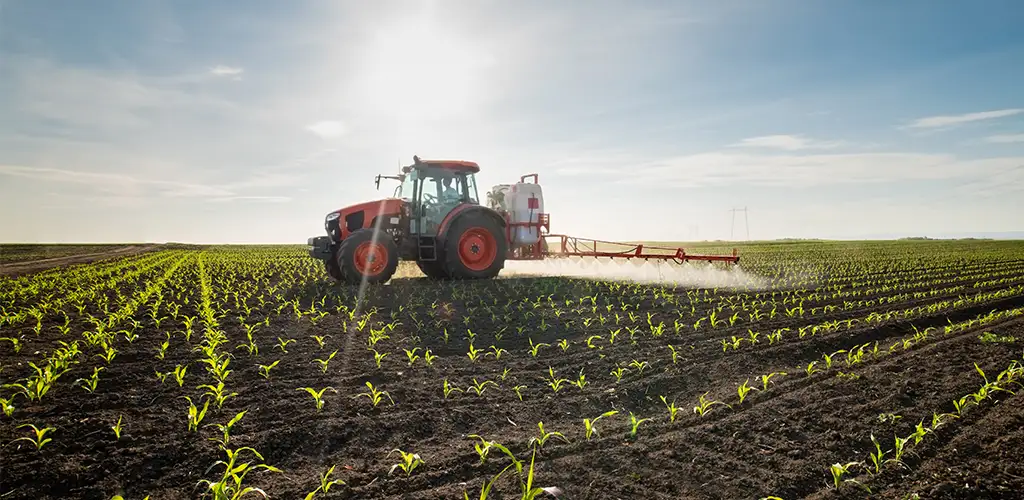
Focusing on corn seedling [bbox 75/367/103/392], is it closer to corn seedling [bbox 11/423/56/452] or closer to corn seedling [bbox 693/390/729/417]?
corn seedling [bbox 11/423/56/452]

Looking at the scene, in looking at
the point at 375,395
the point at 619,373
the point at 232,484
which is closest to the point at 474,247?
the point at 619,373

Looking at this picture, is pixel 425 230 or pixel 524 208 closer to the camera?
pixel 425 230

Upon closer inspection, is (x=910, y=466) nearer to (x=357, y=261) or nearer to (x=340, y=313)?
(x=340, y=313)

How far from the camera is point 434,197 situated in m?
13.0

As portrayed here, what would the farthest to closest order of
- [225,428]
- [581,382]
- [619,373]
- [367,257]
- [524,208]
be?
[524,208]
[367,257]
[619,373]
[581,382]
[225,428]

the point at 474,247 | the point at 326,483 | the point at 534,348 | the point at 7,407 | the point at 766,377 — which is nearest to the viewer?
the point at 326,483

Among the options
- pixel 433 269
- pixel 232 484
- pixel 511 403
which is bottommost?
pixel 232 484

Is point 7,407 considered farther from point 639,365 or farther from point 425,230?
point 425,230

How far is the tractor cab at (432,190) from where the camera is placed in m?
12.8

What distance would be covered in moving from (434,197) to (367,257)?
6.98ft

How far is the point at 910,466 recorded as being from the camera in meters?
3.83

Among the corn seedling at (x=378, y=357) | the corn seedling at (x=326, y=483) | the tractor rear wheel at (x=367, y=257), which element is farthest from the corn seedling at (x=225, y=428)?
the tractor rear wheel at (x=367, y=257)

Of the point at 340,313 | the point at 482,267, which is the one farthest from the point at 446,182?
the point at 340,313

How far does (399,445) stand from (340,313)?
5562 mm
